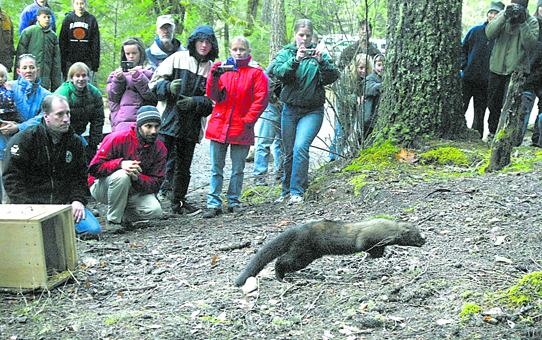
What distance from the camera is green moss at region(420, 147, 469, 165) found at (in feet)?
20.5

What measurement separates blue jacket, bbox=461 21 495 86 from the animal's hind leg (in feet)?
19.1

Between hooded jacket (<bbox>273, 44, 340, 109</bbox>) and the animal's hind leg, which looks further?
hooded jacket (<bbox>273, 44, 340, 109</bbox>)

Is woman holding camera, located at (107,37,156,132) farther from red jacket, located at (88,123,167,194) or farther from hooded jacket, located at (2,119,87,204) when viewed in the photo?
hooded jacket, located at (2,119,87,204)

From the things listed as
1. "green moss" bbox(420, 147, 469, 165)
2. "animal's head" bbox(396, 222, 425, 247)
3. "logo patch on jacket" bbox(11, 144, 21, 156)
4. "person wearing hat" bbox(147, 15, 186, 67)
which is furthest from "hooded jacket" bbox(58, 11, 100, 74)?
"animal's head" bbox(396, 222, 425, 247)

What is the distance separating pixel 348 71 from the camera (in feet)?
23.9

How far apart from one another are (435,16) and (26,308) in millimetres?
5631

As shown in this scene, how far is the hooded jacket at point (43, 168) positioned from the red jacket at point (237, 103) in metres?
1.66

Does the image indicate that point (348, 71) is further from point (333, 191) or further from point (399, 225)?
point (399, 225)

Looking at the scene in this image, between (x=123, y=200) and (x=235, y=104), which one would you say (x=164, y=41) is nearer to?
(x=235, y=104)

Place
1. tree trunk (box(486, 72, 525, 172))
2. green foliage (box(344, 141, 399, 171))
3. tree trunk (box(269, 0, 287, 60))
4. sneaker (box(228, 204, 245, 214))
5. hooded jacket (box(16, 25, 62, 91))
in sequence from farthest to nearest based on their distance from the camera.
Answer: tree trunk (box(269, 0, 287, 60)) < hooded jacket (box(16, 25, 62, 91)) < sneaker (box(228, 204, 245, 214)) < green foliage (box(344, 141, 399, 171)) < tree trunk (box(486, 72, 525, 172))

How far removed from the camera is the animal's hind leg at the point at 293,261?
403 cm

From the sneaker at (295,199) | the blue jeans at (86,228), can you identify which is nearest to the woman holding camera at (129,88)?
the blue jeans at (86,228)

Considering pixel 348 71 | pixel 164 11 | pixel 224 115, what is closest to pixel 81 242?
pixel 224 115

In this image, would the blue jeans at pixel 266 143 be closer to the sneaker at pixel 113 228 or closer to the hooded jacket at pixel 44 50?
the sneaker at pixel 113 228
